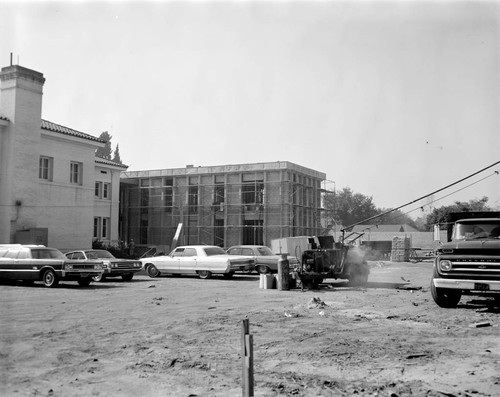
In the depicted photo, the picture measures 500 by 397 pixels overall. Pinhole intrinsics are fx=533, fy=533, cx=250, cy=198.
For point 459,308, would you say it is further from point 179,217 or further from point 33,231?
point 179,217

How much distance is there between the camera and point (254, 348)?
778cm

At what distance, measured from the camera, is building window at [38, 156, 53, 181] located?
31.2 metres

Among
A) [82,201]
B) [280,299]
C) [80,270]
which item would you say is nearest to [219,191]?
[82,201]

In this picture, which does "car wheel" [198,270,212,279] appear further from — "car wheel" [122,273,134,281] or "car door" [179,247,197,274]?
"car wheel" [122,273,134,281]

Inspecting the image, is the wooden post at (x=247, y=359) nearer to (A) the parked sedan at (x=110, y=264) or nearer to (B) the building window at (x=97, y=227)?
(A) the parked sedan at (x=110, y=264)

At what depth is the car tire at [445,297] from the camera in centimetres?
1206

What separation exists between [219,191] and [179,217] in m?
4.59

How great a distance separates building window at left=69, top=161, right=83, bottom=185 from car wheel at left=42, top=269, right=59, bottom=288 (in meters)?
16.0

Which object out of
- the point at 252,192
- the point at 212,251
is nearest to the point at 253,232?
the point at 252,192

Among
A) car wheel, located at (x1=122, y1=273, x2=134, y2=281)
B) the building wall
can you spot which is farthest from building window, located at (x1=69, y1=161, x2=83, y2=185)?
car wheel, located at (x1=122, y1=273, x2=134, y2=281)

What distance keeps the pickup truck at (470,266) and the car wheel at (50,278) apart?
12.4m

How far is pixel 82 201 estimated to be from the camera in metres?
33.3

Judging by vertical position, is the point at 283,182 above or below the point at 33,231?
above

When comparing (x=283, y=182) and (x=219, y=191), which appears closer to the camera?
(x=283, y=182)
